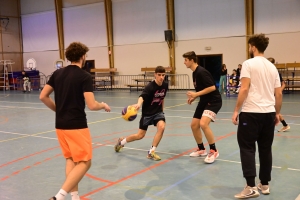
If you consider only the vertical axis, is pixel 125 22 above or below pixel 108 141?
above

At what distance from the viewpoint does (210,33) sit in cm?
2331

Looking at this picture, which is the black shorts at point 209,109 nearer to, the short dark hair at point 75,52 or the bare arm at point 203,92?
the bare arm at point 203,92

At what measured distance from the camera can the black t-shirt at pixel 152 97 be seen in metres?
6.54

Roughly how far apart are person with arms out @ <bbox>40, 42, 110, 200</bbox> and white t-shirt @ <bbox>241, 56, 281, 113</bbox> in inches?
75.4

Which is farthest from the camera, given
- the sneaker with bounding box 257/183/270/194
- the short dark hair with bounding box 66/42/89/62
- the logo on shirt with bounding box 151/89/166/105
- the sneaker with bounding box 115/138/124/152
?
the sneaker with bounding box 115/138/124/152

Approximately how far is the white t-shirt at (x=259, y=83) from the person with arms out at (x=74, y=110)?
1.92 m

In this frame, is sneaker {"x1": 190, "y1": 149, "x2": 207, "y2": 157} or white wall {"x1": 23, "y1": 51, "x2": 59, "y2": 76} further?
white wall {"x1": 23, "y1": 51, "x2": 59, "y2": 76}

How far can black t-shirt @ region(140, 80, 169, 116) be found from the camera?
6.54 meters

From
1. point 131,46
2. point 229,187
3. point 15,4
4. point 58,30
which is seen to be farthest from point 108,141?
point 15,4

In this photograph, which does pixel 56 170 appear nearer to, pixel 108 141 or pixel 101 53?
pixel 108 141

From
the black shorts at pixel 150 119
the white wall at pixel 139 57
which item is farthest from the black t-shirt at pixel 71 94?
the white wall at pixel 139 57

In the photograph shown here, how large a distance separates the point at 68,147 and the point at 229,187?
2441 millimetres

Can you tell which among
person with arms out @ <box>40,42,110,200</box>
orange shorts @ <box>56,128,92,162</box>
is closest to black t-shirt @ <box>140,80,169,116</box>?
person with arms out @ <box>40,42,110,200</box>

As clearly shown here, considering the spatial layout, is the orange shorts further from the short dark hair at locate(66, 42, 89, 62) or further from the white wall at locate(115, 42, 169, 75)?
the white wall at locate(115, 42, 169, 75)
